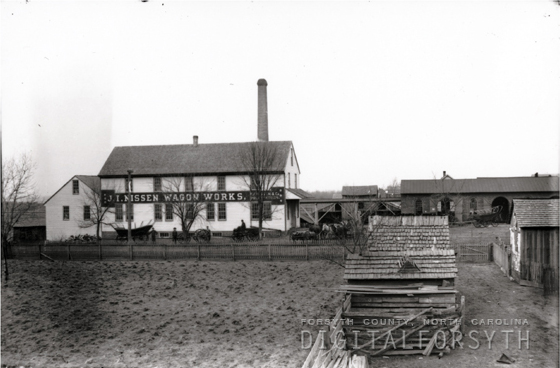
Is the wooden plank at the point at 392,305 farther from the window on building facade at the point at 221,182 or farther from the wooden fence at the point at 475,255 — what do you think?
the window on building facade at the point at 221,182

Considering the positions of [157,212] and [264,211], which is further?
[157,212]

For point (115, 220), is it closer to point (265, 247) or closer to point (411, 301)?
point (265, 247)

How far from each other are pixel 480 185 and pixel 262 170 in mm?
26246

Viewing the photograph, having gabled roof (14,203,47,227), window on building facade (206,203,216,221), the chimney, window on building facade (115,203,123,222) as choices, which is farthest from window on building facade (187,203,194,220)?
gabled roof (14,203,47,227)

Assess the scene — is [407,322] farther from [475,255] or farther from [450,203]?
[450,203]

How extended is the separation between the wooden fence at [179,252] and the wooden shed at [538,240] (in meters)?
8.74

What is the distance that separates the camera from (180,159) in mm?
40688

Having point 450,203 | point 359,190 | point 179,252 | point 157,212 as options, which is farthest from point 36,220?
point 450,203

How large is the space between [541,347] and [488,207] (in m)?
38.2

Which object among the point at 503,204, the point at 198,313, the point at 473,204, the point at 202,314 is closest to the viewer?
the point at 202,314

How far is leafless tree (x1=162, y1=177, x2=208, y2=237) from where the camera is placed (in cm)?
3456

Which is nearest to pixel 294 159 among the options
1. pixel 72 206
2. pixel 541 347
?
pixel 72 206

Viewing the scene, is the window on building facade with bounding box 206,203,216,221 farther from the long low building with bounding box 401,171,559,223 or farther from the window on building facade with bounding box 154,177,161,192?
the long low building with bounding box 401,171,559,223

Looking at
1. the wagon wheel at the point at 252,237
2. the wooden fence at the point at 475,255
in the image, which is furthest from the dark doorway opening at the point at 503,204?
the wagon wheel at the point at 252,237
